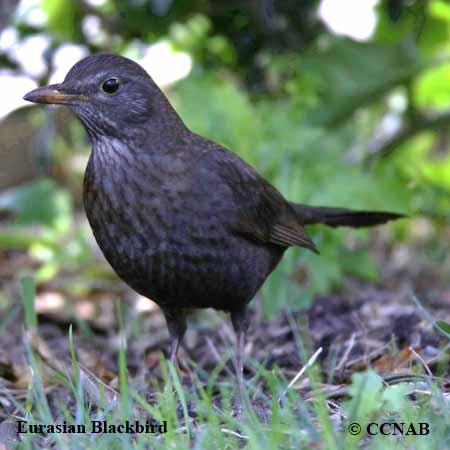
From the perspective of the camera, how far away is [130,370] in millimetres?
5113

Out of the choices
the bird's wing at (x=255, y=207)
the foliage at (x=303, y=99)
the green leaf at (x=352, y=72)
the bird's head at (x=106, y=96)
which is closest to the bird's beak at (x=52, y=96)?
the bird's head at (x=106, y=96)

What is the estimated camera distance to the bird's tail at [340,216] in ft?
18.0

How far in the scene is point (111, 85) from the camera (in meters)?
4.44

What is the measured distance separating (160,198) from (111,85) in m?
0.62

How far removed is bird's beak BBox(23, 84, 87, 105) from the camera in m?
4.29

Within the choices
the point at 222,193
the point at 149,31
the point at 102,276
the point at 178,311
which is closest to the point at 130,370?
the point at 178,311

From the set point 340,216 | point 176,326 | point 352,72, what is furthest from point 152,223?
point 352,72

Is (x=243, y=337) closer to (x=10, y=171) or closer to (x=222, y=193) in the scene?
(x=222, y=193)

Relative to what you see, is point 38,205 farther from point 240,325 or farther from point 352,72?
point 240,325

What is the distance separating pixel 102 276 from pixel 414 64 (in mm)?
2720

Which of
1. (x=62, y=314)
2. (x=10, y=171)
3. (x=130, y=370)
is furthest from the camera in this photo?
(x=10, y=171)

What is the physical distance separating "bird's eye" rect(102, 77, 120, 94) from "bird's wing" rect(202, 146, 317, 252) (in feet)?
1.73

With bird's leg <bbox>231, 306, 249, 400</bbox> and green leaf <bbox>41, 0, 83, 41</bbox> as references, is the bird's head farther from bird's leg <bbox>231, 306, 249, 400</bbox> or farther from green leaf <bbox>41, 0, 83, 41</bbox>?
green leaf <bbox>41, 0, 83, 41</bbox>

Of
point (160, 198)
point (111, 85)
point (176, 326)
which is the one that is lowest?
point (176, 326)
